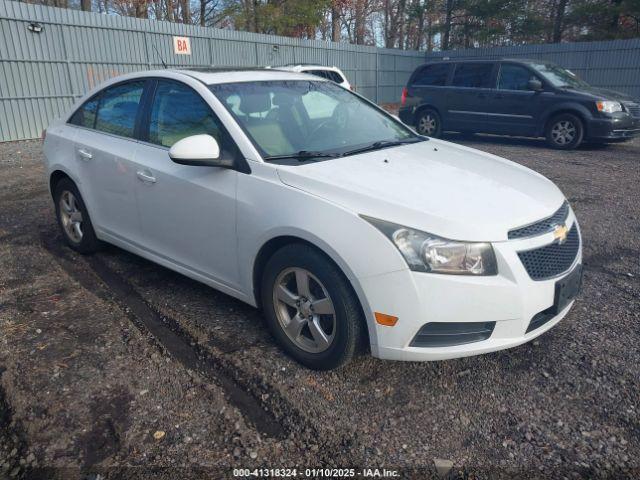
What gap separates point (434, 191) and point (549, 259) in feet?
2.29

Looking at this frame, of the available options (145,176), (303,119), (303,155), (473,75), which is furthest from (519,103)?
(145,176)

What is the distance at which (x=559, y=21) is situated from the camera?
87.7 feet

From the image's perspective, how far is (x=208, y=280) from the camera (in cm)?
353

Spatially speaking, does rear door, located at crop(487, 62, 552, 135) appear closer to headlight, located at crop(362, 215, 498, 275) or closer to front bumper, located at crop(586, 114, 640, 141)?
front bumper, located at crop(586, 114, 640, 141)

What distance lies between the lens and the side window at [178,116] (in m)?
3.47

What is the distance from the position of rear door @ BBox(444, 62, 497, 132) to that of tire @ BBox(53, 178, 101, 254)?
9.30 meters

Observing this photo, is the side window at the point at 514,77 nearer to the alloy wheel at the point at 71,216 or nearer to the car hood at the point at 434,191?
the car hood at the point at 434,191

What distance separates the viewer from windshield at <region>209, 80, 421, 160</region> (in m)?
3.35

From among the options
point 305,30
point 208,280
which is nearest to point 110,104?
point 208,280

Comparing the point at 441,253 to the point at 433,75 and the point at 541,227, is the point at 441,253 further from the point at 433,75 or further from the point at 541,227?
the point at 433,75

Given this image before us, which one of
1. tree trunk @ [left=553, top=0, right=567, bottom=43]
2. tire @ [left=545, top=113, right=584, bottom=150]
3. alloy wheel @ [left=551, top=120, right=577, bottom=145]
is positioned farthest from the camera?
tree trunk @ [left=553, top=0, right=567, bottom=43]

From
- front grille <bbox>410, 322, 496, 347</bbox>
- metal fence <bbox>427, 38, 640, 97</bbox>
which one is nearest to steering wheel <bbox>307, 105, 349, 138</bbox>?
front grille <bbox>410, 322, 496, 347</bbox>

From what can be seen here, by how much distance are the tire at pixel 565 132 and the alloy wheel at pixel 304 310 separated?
9.44 m

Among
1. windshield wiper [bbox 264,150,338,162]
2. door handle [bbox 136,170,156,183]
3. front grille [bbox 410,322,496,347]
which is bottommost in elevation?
front grille [bbox 410,322,496,347]
